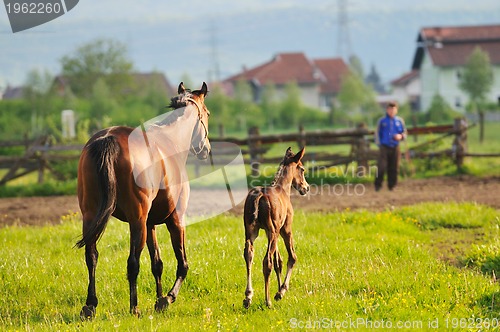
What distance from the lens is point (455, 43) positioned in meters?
77.8

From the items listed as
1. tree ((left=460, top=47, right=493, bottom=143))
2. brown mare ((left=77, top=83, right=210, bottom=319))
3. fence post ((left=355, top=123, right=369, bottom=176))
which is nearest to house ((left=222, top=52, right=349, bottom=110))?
tree ((left=460, top=47, right=493, bottom=143))

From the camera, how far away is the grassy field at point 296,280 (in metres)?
6.68

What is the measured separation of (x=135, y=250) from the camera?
23.9 feet

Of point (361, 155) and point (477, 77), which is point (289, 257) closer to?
point (361, 155)

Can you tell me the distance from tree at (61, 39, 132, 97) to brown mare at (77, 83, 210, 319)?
63365 millimetres

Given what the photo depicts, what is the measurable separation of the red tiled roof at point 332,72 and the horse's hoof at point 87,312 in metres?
98.2

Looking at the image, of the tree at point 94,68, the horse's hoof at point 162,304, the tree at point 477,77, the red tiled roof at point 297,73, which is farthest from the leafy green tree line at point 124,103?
the horse's hoof at point 162,304

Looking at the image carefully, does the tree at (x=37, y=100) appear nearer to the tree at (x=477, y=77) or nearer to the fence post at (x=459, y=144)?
the tree at (x=477, y=77)

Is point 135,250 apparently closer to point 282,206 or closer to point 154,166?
point 154,166

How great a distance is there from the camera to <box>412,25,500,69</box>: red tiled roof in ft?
249

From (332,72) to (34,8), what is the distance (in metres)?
98.6

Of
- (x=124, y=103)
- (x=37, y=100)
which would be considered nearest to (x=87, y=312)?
(x=37, y=100)

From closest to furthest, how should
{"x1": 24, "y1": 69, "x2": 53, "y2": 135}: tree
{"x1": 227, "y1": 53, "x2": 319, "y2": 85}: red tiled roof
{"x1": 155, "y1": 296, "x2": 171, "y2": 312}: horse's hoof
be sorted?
{"x1": 155, "y1": 296, "x2": 171, "y2": 312}: horse's hoof
{"x1": 24, "y1": 69, "x2": 53, "y2": 135}: tree
{"x1": 227, "y1": 53, "x2": 319, "y2": 85}: red tiled roof

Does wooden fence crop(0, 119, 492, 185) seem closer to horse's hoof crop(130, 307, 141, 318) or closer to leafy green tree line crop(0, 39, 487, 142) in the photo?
horse's hoof crop(130, 307, 141, 318)
